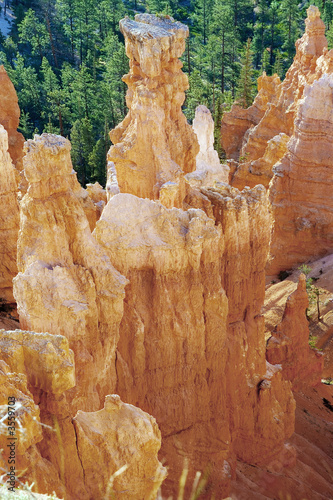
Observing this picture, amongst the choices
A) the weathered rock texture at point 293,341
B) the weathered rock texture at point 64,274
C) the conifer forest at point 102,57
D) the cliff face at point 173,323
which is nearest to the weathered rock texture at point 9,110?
the conifer forest at point 102,57

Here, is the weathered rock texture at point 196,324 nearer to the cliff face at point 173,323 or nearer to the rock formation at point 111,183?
the cliff face at point 173,323

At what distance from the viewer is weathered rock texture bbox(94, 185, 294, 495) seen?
13984 mm

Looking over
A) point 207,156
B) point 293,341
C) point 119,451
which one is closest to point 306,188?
point 207,156

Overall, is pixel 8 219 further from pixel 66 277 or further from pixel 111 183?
pixel 66 277

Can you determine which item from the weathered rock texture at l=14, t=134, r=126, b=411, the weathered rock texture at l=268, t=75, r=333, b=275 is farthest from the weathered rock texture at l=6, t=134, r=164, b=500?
the weathered rock texture at l=268, t=75, r=333, b=275

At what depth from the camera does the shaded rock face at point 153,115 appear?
790 inches

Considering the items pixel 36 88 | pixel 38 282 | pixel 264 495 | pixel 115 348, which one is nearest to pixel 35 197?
pixel 38 282

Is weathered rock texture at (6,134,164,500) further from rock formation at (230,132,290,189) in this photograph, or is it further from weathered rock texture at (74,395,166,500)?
rock formation at (230,132,290,189)

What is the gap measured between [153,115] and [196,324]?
8.12 metres

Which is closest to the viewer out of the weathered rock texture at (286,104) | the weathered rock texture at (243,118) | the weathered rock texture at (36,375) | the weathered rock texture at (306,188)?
the weathered rock texture at (36,375)

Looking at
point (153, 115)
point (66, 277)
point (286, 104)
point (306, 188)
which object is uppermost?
point (153, 115)

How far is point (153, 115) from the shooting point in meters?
20.1

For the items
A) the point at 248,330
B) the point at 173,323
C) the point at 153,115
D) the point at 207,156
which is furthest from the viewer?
the point at 207,156

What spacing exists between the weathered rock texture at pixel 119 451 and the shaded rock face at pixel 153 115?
10.6 m
